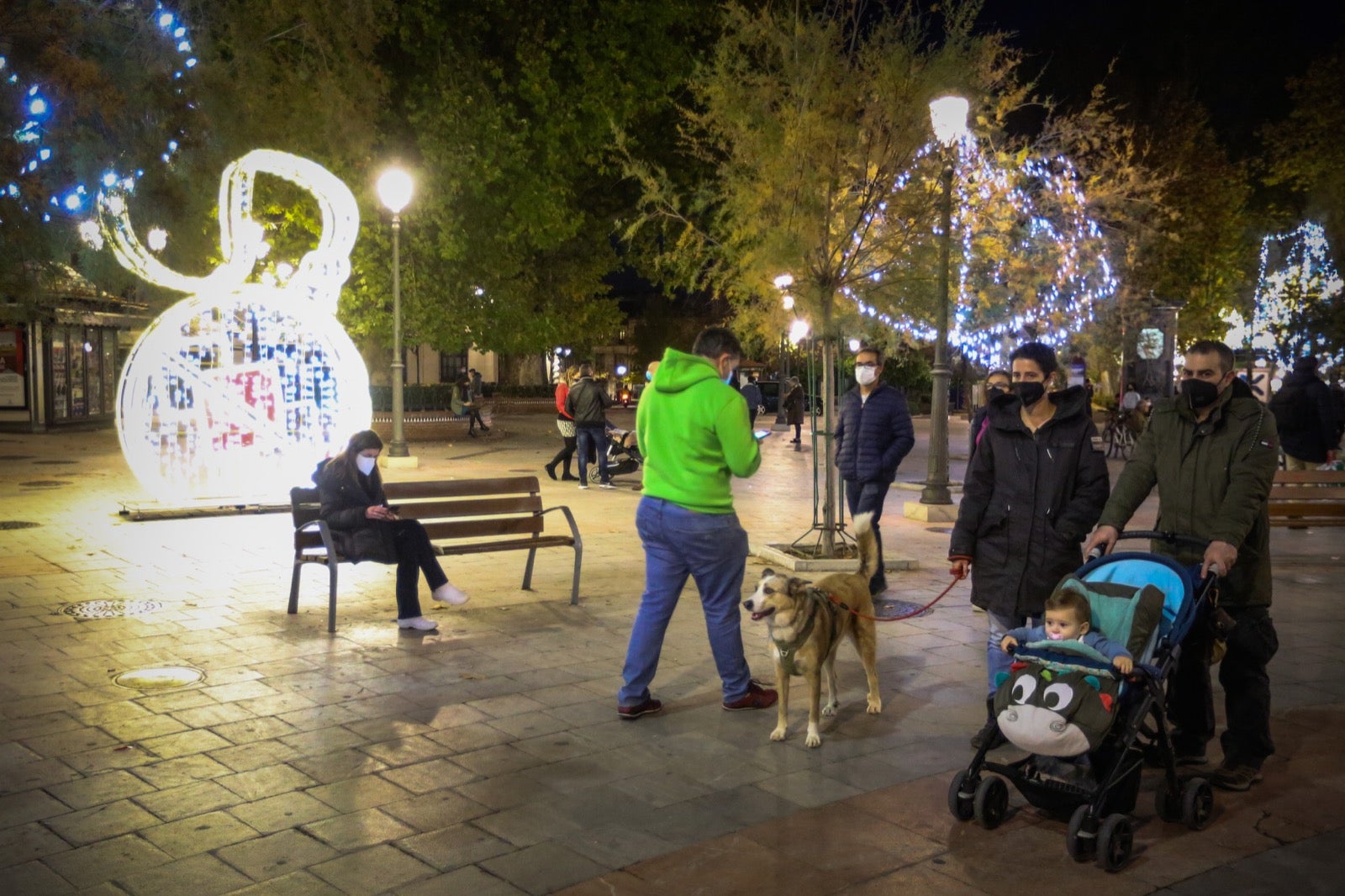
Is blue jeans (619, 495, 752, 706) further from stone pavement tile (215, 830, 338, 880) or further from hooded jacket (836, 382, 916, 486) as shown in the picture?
hooded jacket (836, 382, 916, 486)

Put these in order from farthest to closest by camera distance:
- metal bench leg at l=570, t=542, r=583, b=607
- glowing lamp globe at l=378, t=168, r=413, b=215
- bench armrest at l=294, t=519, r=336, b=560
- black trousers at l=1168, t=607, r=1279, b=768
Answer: glowing lamp globe at l=378, t=168, r=413, b=215 → metal bench leg at l=570, t=542, r=583, b=607 → bench armrest at l=294, t=519, r=336, b=560 → black trousers at l=1168, t=607, r=1279, b=768

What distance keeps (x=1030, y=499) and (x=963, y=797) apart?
Answer: 4.74ft

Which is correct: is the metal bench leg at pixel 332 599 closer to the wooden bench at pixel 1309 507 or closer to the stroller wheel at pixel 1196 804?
the stroller wheel at pixel 1196 804

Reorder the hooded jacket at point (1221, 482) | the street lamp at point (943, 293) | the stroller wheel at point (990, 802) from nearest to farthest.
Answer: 1. the stroller wheel at point (990, 802)
2. the hooded jacket at point (1221, 482)
3. the street lamp at point (943, 293)

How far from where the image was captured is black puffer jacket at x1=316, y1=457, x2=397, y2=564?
8117 millimetres

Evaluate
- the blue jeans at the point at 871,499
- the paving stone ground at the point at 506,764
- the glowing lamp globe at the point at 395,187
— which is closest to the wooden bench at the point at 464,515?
the paving stone ground at the point at 506,764

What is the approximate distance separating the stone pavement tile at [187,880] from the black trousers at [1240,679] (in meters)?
3.98

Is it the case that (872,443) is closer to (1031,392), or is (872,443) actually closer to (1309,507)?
(1031,392)

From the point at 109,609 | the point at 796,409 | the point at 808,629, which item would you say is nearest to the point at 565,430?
the point at 109,609

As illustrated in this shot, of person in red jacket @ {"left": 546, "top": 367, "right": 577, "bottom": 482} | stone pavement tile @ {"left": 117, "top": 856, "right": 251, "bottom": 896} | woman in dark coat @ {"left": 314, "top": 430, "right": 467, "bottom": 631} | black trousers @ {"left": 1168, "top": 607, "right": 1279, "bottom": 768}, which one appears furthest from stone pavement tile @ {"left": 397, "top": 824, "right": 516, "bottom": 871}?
person in red jacket @ {"left": 546, "top": 367, "right": 577, "bottom": 482}

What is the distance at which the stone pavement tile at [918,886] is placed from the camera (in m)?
4.17

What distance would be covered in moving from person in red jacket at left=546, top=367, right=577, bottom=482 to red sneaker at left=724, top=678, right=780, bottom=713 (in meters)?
11.4

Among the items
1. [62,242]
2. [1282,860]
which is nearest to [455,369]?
[62,242]

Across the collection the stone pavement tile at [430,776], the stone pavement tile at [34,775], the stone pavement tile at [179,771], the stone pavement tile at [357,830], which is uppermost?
the stone pavement tile at [34,775]
